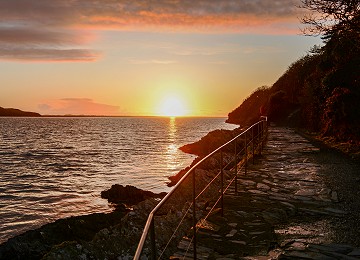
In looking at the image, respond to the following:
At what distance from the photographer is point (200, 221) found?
642 centimetres

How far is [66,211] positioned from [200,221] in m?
13.6

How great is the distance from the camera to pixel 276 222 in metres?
6.42

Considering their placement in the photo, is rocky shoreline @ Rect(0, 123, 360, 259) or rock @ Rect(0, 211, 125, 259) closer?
rocky shoreline @ Rect(0, 123, 360, 259)

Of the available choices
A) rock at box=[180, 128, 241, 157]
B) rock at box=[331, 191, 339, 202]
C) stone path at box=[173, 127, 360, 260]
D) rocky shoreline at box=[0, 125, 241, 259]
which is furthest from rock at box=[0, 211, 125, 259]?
rock at box=[180, 128, 241, 157]

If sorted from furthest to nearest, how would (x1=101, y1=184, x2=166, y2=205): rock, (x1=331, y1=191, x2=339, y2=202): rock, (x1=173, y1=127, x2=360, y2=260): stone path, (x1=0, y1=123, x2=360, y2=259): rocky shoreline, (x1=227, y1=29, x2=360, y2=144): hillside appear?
(x1=101, y1=184, x2=166, y2=205): rock < (x1=227, y1=29, x2=360, y2=144): hillside < (x1=331, y1=191, x2=339, y2=202): rock < (x1=0, y1=123, x2=360, y2=259): rocky shoreline < (x1=173, y1=127, x2=360, y2=260): stone path

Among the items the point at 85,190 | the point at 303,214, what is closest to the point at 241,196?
the point at 303,214

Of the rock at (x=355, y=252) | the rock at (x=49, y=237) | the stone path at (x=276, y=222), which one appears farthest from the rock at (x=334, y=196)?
the rock at (x=49, y=237)

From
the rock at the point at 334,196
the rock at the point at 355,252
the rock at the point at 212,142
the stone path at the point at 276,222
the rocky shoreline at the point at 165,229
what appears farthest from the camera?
the rock at the point at 212,142

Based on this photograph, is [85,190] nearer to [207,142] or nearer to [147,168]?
[147,168]

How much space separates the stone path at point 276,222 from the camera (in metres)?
5.14

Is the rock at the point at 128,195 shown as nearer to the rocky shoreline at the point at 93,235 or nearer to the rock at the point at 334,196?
the rocky shoreline at the point at 93,235

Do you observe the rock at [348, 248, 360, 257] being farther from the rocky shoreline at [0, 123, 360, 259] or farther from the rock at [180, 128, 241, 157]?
the rock at [180, 128, 241, 157]

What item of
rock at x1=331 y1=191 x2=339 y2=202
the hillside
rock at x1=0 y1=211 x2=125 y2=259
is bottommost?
rock at x1=0 y1=211 x2=125 y2=259

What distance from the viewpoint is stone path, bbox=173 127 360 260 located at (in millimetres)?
5137
